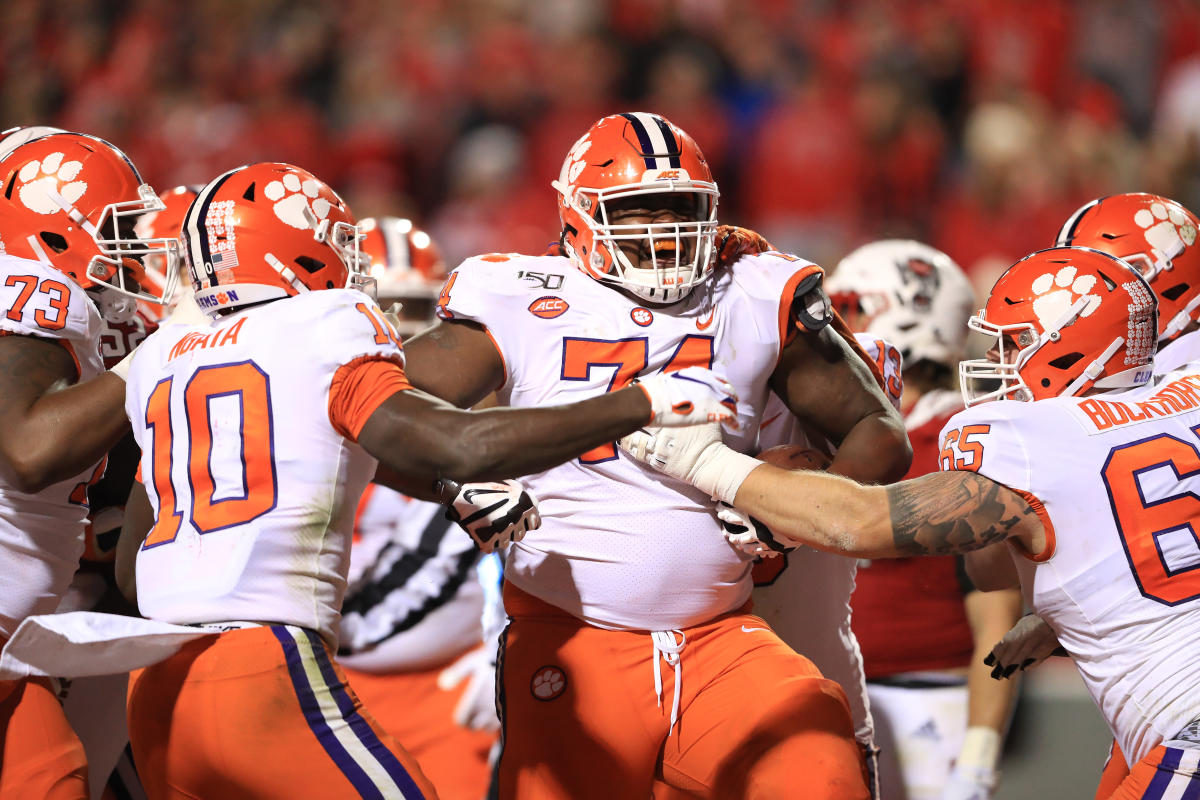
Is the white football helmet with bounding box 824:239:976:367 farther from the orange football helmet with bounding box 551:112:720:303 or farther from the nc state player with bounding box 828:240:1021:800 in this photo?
the orange football helmet with bounding box 551:112:720:303

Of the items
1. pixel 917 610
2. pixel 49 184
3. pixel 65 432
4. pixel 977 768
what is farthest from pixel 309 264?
pixel 977 768

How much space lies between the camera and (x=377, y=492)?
4.75 m

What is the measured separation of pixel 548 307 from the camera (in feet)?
10.2

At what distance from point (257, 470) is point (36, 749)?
89 cm

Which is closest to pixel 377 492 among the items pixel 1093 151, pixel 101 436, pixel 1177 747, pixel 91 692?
pixel 91 692

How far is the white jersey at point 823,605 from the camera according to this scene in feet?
12.1

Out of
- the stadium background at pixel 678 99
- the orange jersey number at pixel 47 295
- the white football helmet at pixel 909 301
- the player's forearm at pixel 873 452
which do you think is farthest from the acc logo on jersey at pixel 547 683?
the stadium background at pixel 678 99

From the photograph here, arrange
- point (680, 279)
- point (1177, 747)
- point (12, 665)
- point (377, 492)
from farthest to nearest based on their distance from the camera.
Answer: point (377, 492), point (680, 279), point (1177, 747), point (12, 665)

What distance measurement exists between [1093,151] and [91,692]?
646cm

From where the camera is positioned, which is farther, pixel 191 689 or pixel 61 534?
pixel 61 534

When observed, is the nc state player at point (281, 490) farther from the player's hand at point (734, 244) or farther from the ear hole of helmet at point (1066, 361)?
the ear hole of helmet at point (1066, 361)

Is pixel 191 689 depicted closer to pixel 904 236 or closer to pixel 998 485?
pixel 998 485

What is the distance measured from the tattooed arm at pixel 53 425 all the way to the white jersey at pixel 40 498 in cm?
15

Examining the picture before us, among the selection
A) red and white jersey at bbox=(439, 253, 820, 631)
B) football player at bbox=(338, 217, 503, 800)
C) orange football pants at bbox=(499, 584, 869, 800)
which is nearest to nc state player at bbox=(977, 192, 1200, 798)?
red and white jersey at bbox=(439, 253, 820, 631)
